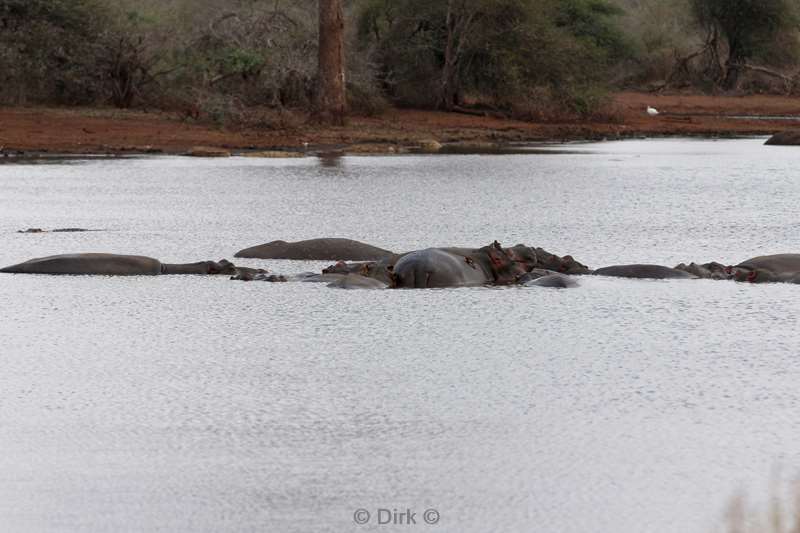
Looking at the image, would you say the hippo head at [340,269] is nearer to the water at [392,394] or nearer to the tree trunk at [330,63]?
the water at [392,394]

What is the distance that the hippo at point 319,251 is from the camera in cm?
1396

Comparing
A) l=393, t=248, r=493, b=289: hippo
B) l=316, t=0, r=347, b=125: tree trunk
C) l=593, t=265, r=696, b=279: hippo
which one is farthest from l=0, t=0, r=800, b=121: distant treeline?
l=393, t=248, r=493, b=289: hippo

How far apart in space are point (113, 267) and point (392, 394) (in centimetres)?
565

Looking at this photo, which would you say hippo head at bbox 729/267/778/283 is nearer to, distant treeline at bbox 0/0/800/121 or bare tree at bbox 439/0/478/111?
→ distant treeline at bbox 0/0/800/121

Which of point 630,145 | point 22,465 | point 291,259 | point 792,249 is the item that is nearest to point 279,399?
point 22,465

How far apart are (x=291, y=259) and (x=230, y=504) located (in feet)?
27.7

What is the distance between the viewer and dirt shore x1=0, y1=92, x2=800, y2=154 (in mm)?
32062

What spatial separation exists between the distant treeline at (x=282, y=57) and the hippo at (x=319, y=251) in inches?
834

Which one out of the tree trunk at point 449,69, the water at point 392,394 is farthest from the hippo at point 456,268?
the tree trunk at point 449,69

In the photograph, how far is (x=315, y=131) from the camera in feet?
116

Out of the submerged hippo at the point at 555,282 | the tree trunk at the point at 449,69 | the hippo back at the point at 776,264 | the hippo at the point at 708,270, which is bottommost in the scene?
the submerged hippo at the point at 555,282

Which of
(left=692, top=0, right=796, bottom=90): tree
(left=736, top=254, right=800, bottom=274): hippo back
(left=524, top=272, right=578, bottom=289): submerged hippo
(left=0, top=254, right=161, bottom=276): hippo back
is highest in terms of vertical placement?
(left=692, top=0, right=796, bottom=90): tree

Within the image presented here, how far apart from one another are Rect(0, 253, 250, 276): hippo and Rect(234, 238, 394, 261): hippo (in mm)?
1304

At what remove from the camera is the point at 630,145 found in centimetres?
3581
